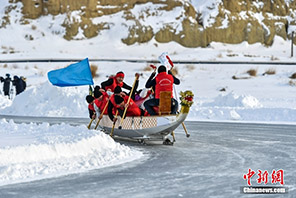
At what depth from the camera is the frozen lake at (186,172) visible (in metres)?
8.09

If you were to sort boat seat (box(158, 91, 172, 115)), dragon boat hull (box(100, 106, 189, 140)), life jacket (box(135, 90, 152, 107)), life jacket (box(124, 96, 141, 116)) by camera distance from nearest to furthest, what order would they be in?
dragon boat hull (box(100, 106, 189, 140)) → boat seat (box(158, 91, 172, 115)) → life jacket (box(124, 96, 141, 116)) → life jacket (box(135, 90, 152, 107))

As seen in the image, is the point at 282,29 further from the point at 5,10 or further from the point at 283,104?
the point at 283,104

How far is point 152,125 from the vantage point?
13.5 m

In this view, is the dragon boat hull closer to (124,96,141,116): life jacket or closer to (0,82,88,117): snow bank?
(124,96,141,116): life jacket

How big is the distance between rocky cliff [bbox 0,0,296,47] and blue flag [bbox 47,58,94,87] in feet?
143

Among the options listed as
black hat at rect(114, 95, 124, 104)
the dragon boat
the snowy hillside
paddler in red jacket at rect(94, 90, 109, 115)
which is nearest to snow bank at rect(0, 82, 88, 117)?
the snowy hillside

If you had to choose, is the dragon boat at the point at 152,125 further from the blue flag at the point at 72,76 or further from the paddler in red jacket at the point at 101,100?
the blue flag at the point at 72,76

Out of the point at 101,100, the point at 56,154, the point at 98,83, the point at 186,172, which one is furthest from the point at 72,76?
the point at 98,83

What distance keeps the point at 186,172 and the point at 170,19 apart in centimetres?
5382

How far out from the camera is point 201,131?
1730cm

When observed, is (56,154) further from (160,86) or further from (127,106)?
(160,86)

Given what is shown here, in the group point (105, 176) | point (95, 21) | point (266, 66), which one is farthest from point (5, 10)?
point (105, 176)

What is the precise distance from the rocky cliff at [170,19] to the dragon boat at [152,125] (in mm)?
46357

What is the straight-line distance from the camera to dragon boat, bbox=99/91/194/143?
1305 cm
